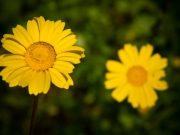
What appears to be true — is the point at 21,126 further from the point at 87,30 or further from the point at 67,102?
the point at 87,30

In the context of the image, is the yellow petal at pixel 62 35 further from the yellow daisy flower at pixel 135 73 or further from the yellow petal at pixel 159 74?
the yellow petal at pixel 159 74

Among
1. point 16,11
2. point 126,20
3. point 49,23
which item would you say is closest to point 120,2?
point 126,20

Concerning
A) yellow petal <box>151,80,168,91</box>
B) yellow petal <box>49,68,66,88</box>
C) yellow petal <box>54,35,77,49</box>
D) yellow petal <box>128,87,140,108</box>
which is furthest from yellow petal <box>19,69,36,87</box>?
yellow petal <box>151,80,168,91</box>

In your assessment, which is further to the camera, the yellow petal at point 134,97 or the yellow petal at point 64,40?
the yellow petal at point 134,97

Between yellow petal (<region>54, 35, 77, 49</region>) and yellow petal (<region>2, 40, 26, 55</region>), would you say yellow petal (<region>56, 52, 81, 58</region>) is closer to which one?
yellow petal (<region>54, 35, 77, 49</region>)

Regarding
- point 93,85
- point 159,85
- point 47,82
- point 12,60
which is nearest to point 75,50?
point 47,82

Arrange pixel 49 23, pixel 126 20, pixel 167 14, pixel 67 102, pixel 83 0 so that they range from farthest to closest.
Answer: pixel 126 20
pixel 83 0
pixel 67 102
pixel 167 14
pixel 49 23

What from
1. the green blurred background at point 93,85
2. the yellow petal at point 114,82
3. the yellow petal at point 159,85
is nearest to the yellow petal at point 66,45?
the yellow petal at point 114,82
